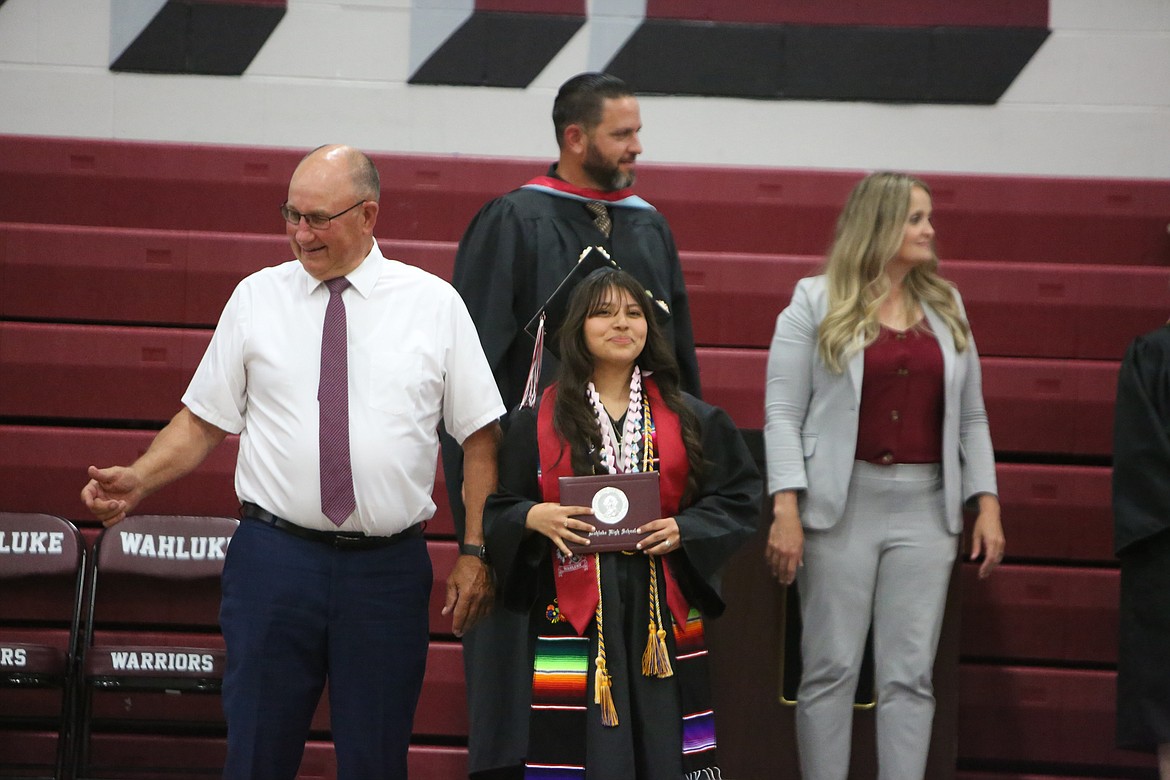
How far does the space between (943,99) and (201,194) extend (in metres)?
2.65

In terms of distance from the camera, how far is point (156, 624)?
449 cm

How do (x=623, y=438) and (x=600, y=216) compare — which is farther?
(x=600, y=216)

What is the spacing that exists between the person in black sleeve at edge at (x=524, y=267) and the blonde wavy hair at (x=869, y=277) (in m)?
0.42

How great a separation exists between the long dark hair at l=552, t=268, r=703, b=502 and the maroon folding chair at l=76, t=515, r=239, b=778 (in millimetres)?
1846

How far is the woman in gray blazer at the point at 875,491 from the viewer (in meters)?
3.56

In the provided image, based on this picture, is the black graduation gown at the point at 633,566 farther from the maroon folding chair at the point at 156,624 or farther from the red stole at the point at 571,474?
the maroon folding chair at the point at 156,624

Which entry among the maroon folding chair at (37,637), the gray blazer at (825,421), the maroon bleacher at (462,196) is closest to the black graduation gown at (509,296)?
the gray blazer at (825,421)

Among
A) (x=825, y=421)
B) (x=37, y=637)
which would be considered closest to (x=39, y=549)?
(x=37, y=637)

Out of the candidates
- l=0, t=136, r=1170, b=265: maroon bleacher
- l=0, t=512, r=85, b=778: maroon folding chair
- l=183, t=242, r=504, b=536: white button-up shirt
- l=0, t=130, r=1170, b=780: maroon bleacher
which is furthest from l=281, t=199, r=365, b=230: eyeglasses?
l=0, t=512, r=85, b=778: maroon folding chair

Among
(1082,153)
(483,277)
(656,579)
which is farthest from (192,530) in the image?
(1082,153)

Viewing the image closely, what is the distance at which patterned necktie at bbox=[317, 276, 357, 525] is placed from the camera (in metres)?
2.70

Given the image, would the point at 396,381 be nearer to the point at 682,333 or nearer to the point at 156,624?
the point at 682,333

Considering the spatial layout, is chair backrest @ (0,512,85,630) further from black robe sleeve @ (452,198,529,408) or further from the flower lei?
the flower lei

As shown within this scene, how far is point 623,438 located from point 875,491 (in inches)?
37.0
